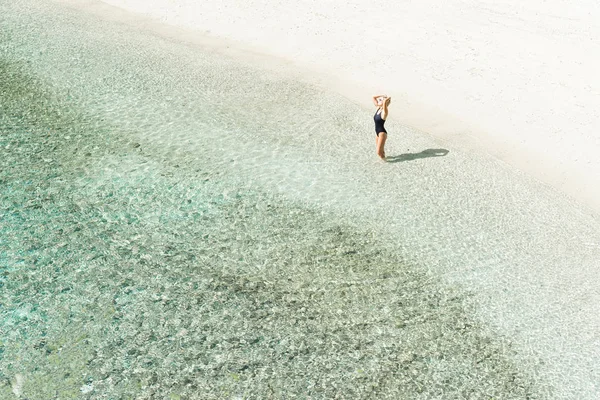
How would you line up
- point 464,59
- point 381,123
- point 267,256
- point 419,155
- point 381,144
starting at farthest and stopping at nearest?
point 464,59 → point 419,155 → point 381,144 → point 381,123 → point 267,256

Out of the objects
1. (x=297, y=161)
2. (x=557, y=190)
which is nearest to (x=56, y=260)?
(x=297, y=161)

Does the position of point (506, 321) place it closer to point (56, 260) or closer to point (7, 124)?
point (56, 260)

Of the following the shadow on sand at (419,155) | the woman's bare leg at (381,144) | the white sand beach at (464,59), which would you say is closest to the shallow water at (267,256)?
the shadow on sand at (419,155)

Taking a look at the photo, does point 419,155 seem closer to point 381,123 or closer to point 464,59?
point 381,123

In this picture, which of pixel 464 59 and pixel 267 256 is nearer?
pixel 267 256

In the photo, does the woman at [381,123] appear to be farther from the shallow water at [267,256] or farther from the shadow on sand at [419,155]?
the shallow water at [267,256]

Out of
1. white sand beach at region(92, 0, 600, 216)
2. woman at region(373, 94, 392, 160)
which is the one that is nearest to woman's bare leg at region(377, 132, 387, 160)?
woman at region(373, 94, 392, 160)

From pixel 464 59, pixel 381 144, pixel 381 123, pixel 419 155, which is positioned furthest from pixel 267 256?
pixel 464 59
